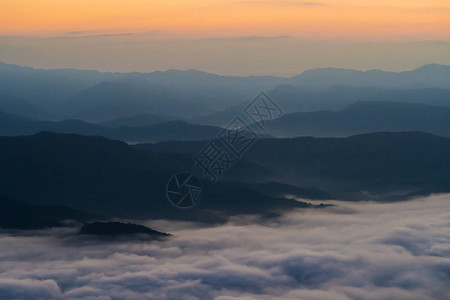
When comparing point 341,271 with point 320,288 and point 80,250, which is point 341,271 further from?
point 80,250

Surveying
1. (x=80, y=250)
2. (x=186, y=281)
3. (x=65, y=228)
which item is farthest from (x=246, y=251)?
(x=65, y=228)

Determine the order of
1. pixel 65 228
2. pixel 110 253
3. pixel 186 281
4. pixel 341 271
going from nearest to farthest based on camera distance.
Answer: pixel 186 281 → pixel 341 271 → pixel 110 253 → pixel 65 228

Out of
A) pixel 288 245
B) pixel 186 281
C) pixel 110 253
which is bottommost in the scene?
pixel 186 281

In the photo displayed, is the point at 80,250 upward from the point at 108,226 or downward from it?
downward

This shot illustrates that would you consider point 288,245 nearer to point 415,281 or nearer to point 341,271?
point 341,271

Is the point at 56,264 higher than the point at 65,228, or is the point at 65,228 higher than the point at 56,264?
the point at 65,228

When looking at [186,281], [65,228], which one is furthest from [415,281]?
[65,228]

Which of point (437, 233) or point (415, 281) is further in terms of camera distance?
point (437, 233)

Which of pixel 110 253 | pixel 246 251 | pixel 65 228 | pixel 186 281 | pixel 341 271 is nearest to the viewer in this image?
pixel 186 281

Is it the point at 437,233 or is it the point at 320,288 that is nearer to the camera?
the point at 320,288
